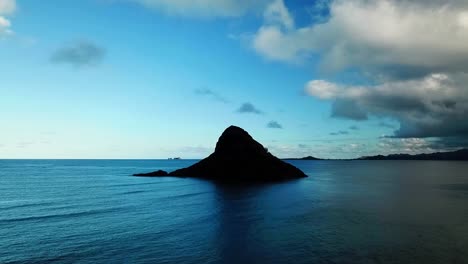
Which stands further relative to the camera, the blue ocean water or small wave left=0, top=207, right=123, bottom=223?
small wave left=0, top=207, right=123, bottom=223

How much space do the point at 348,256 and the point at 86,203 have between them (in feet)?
138

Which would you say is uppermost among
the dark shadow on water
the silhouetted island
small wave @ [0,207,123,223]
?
the silhouetted island

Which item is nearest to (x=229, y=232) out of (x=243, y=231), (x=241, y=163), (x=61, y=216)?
(x=243, y=231)

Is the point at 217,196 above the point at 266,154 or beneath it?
beneath

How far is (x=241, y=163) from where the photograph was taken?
4321 inches

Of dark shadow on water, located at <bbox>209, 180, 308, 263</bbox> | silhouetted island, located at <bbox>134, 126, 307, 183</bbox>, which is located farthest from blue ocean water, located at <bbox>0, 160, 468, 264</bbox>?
silhouetted island, located at <bbox>134, 126, 307, 183</bbox>

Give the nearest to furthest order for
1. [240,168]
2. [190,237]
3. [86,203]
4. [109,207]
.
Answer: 1. [190,237]
2. [109,207]
3. [86,203]
4. [240,168]

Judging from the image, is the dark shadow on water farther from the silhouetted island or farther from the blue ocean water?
the silhouetted island

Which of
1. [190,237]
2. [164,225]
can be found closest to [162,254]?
[190,237]

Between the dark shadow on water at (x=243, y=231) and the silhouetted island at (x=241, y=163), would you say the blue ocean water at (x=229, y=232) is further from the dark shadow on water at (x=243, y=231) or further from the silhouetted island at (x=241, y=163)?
the silhouetted island at (x=241, y=163)

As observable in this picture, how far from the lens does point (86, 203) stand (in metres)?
52.7

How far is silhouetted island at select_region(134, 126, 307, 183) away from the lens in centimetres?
10788

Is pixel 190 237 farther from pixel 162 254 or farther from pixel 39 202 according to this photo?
pixel 39 202

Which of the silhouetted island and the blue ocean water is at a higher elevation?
the silhouetted island
